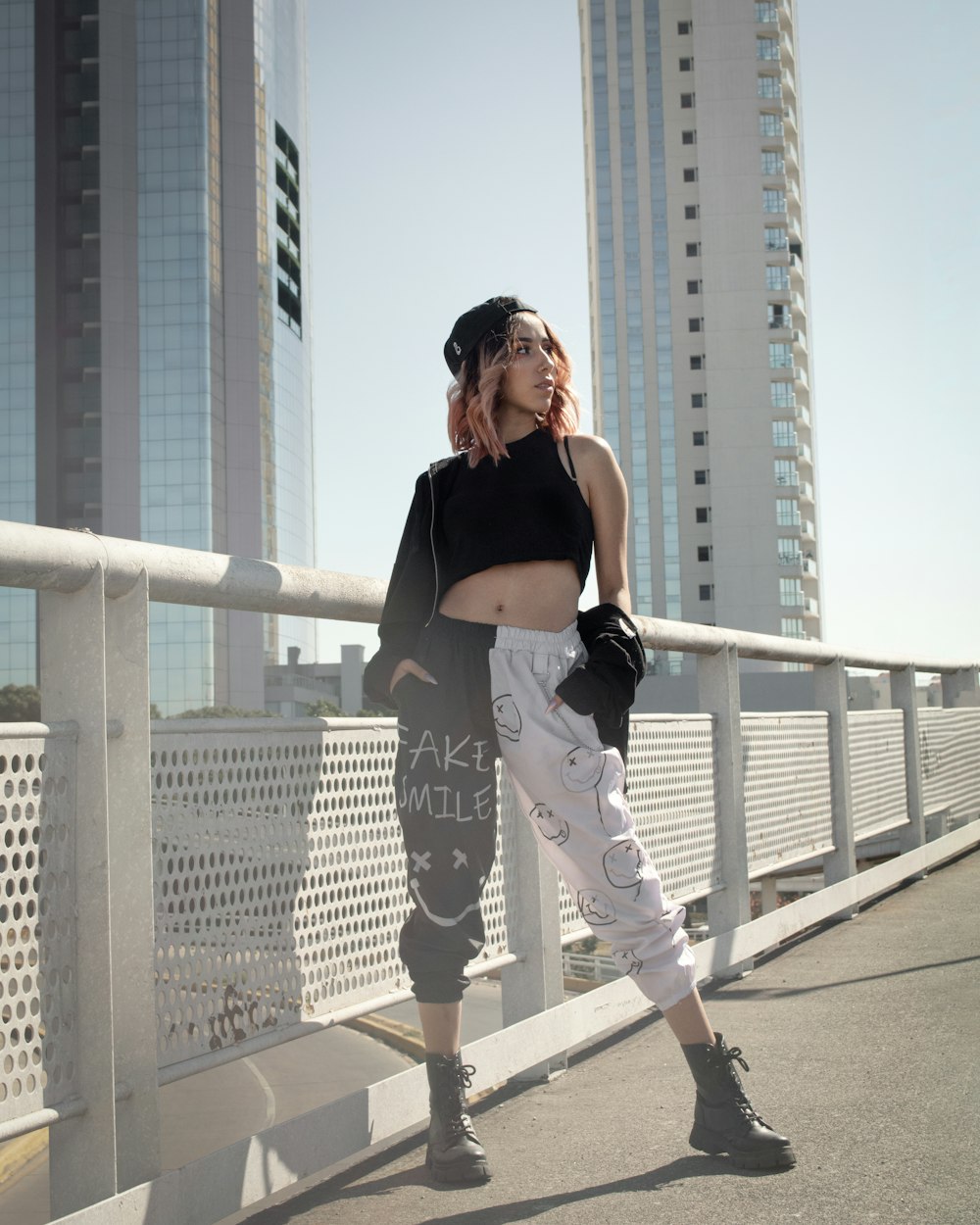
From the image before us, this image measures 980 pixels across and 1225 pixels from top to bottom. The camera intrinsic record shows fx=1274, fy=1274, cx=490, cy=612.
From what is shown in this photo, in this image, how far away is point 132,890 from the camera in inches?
77.2

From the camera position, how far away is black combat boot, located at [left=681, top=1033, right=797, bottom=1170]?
7.52ft

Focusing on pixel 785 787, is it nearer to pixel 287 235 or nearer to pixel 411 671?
pixel 411 671

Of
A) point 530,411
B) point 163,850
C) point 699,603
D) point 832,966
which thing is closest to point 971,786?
point 832,966

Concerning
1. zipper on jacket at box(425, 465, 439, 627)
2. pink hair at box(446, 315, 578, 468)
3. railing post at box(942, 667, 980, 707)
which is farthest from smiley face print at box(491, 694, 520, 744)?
railing post at box(942, 667, 980, 707)

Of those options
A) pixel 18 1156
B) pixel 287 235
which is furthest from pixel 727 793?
pixel 287 235

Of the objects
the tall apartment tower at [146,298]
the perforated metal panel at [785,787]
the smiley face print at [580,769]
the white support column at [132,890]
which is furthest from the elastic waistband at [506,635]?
the tall apartment tower at [146,298]

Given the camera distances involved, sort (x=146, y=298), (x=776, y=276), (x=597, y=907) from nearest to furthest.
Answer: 1. (x=597, y=907)
2. (x=776, y=276)
3. (x=146, y=298)

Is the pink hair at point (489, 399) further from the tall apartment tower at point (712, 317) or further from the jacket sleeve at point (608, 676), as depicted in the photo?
the tall apartment tower at point (712, 317)

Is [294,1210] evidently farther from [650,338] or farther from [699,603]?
[650,338]

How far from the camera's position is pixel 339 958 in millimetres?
2516

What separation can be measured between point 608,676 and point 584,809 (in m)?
0.28

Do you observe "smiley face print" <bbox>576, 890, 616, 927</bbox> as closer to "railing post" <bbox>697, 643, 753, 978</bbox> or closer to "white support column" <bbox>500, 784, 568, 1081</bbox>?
"white support column" <bbox>500, 784, 568, 1081</bbox>

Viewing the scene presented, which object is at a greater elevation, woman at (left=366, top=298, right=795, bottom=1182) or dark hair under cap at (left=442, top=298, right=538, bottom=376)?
dark hair under cap at (left=442, top=298, right=538, bottom=376)

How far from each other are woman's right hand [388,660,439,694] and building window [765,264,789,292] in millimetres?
72612
